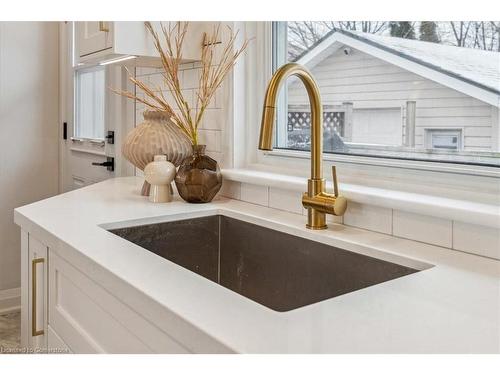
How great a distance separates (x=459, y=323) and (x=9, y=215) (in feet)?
8.94

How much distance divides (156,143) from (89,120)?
1332mm

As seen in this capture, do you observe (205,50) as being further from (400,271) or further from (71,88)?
(71,88)

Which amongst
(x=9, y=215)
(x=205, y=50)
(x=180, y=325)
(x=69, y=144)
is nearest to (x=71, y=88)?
(x=69, y=144)

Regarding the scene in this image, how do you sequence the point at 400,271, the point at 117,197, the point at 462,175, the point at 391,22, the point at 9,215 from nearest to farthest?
the point at 400,271 < the point at 462,175 < the point at 391,22 < the point at 117,197 < the point at 9,215

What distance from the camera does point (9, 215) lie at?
2.87 meters

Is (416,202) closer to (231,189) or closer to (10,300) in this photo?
(231,189)

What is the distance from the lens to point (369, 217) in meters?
1.22

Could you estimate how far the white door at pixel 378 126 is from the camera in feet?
4.43

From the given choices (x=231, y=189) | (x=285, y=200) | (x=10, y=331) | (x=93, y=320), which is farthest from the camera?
Answer: (x=10, y=331)

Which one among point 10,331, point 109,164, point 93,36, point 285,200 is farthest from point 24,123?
point 285,200

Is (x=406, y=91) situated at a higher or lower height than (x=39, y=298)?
higher

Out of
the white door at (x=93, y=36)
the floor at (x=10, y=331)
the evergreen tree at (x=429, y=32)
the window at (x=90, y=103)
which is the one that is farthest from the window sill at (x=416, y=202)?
the floor at (x=10, y=331)

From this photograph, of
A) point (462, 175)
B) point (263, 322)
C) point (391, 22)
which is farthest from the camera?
point (391, 22)

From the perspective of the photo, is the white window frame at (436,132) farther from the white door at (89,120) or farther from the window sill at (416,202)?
the white door at (89,120)
